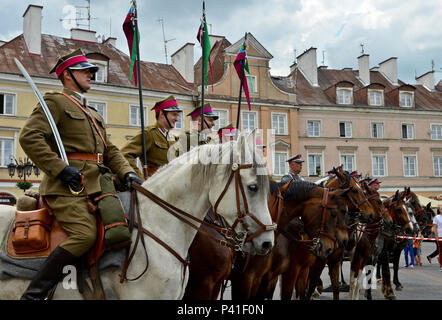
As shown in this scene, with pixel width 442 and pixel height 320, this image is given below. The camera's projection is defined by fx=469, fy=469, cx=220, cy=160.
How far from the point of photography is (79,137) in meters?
4.29

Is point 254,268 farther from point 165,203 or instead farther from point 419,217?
point 419,217

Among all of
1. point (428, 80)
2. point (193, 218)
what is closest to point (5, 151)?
point (193, 218)

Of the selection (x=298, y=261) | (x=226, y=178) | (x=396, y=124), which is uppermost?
(x=396, y=124)

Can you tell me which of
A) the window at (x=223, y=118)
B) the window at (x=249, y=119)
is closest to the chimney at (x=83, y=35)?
the window at (x=223, y=118)

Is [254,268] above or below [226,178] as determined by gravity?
below

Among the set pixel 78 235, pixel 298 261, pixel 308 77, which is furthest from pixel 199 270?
pixel 308 77

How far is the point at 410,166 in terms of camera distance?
42.9 m

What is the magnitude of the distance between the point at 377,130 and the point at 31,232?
41.3 meters

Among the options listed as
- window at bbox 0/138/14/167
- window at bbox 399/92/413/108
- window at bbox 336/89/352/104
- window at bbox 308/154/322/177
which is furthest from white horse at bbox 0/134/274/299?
window at bbox 399/92/413/108

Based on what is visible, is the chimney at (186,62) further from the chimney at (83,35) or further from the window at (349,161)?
the window at (349,161)

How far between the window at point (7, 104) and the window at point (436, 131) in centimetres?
3569

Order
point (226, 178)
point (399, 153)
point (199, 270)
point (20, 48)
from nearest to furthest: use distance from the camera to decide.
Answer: point (226, 178) → point (199, 270) → point (20, 48) → point (399, 153)

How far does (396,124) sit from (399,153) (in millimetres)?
2640

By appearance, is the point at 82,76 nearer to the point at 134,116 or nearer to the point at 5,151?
the point at 5,151
